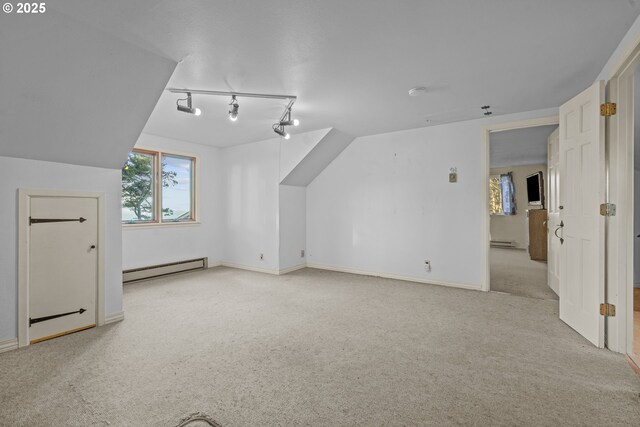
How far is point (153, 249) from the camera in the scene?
4.86m

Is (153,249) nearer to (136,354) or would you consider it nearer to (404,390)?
(136,354)

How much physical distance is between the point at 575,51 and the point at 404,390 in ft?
9.59

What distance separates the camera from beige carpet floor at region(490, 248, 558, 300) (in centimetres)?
402

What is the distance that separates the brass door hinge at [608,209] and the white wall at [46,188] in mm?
4545

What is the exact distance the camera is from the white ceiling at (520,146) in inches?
194

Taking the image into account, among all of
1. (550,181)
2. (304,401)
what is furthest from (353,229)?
(304,401)

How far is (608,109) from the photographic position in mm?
2365

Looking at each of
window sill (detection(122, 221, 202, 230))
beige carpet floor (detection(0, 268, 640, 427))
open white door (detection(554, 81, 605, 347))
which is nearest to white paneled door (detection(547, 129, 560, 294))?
beige carpet floor (detection(0, 268, 640, 427))

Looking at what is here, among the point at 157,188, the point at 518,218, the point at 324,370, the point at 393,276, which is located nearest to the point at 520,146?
the point at 518,218

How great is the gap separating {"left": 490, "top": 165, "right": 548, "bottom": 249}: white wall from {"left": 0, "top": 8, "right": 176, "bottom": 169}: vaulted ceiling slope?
9.32 meters

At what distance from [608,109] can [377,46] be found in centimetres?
198

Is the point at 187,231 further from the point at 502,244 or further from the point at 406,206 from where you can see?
the point at 502,244

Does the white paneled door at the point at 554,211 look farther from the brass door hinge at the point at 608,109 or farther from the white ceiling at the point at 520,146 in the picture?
the brass door hinge at the point at 608,109

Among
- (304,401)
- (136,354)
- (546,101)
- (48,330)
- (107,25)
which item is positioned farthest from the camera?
(546,101)
